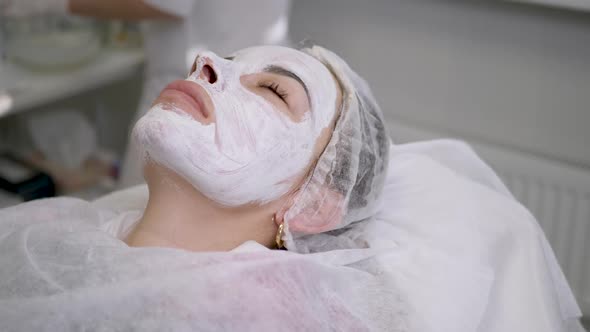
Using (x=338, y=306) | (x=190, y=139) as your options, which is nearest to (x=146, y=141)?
(x=190, y=139)

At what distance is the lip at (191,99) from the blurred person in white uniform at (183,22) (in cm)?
70

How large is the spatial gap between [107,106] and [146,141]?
1.82 meters

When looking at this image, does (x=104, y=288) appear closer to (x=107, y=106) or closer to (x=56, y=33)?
(x=56, y=33)

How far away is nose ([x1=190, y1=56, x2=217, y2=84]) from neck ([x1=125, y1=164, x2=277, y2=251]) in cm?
16

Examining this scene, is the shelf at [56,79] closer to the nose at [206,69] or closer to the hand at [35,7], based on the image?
the hand at [35,7]

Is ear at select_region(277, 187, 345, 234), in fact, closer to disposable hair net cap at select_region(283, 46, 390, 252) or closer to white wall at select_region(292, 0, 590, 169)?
disposable hair net cap at select_region(283, 46, 390, 252)

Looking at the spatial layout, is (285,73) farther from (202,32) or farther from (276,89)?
(202,32)

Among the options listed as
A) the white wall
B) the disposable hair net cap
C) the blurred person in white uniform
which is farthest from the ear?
the white wall

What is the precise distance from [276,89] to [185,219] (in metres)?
0.25

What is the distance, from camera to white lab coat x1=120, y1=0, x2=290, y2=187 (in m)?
1.75

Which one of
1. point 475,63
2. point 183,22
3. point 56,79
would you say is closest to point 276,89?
point 183,22

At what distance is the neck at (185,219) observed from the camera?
3.42 feet

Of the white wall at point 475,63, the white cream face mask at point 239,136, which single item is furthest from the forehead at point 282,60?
the white wall at point 475,63

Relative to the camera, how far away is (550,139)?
182 centimetres
